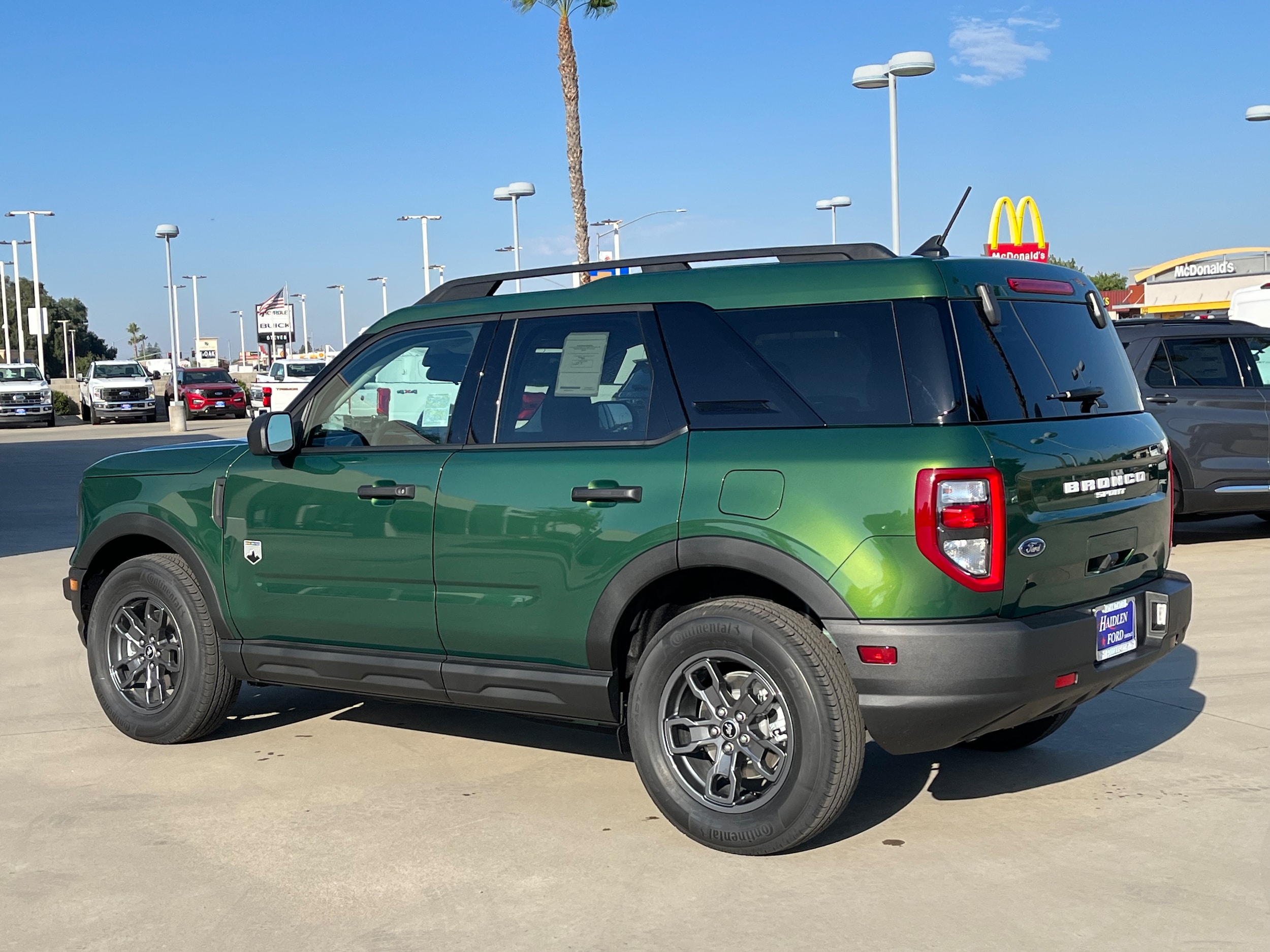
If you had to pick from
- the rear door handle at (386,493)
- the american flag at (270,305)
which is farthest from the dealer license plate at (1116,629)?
the american flag at (270,305)

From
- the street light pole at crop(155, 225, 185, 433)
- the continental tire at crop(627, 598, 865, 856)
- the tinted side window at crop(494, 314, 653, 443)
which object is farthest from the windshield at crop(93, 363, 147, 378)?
the continental tire at crop(627, 598, 865, 856)

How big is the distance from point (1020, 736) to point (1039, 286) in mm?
1943

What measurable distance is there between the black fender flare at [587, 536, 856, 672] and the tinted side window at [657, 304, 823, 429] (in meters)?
0.41

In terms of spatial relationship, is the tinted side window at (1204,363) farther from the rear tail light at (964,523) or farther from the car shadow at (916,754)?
the rear tail light at (964,523)

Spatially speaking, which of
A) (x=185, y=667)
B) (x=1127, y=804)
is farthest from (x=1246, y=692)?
(x=185, y=667)

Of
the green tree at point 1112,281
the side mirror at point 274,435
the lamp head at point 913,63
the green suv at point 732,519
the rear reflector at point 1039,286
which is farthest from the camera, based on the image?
the green tree at point 1112,281

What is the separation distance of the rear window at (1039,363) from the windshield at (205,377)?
44967 mm

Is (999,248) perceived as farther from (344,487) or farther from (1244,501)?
(344,487)

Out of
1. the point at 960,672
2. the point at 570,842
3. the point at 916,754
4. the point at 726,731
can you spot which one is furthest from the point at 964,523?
the point at 916,754

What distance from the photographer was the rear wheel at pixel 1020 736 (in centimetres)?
566

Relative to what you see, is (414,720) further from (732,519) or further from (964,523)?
(964,523)

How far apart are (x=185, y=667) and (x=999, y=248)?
2380cm

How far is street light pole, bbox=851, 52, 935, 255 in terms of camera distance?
21.4m

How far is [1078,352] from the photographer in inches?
194
